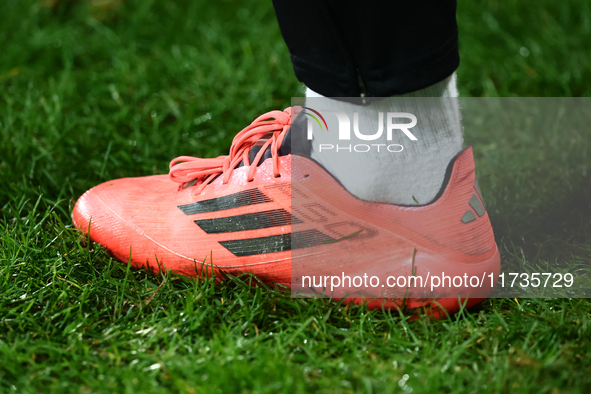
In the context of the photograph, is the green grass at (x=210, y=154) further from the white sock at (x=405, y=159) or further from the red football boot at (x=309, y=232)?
the white sock at (x=405, y=159)

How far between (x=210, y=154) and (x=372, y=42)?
104 cm

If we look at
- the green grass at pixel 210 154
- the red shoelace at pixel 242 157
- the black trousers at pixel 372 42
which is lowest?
the green grass at pixel 210 154

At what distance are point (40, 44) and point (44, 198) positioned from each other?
1.39 metres

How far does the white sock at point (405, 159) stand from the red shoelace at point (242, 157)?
10 centimetres

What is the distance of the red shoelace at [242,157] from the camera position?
4.02 ft

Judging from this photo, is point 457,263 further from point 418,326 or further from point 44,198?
point 44,198

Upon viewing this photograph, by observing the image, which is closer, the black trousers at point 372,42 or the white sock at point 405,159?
the black trousers at point 372,42

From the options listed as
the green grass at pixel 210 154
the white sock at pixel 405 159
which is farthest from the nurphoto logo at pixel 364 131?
the green grass at pixel 210 154

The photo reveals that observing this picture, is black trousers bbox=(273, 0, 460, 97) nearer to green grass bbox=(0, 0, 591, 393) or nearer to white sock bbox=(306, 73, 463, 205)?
white sock bbox=(306, 73, 463, 205)

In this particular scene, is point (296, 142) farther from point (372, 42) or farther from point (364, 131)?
point (372, 42)

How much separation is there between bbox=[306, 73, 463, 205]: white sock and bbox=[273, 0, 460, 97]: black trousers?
82 millimetres

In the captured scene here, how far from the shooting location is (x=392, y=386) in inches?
36.1

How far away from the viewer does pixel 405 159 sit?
1161 millimetres

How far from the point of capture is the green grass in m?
1.00
